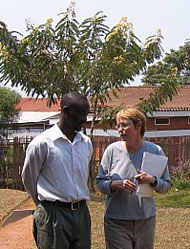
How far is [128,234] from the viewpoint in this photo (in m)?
3.92

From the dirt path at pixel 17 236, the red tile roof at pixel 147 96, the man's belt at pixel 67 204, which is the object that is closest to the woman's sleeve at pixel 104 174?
the man's belt at pixel 67 204

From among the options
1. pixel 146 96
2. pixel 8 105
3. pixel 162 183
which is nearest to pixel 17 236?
pixel 162 183

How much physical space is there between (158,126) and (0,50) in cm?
1320

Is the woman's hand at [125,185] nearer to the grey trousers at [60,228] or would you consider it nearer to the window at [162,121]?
the grey trousers at [60,228]

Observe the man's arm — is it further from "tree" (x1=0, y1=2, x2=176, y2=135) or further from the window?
the window

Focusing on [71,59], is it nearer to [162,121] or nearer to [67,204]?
[67,204]

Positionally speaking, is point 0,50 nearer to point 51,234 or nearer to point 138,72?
point 138,72

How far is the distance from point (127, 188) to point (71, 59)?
26.1 feet

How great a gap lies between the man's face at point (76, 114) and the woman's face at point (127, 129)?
1.27 ft

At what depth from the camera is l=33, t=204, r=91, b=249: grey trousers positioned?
3527mm

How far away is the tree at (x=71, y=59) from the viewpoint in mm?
10961

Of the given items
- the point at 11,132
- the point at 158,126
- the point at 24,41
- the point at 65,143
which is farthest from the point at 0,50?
the point at 158,126

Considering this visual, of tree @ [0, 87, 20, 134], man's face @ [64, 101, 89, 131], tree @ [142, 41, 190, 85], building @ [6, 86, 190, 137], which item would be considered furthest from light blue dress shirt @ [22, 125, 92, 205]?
tree @ [142, 41, 190, 85]

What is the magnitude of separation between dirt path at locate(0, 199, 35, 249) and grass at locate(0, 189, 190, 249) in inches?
35.8
